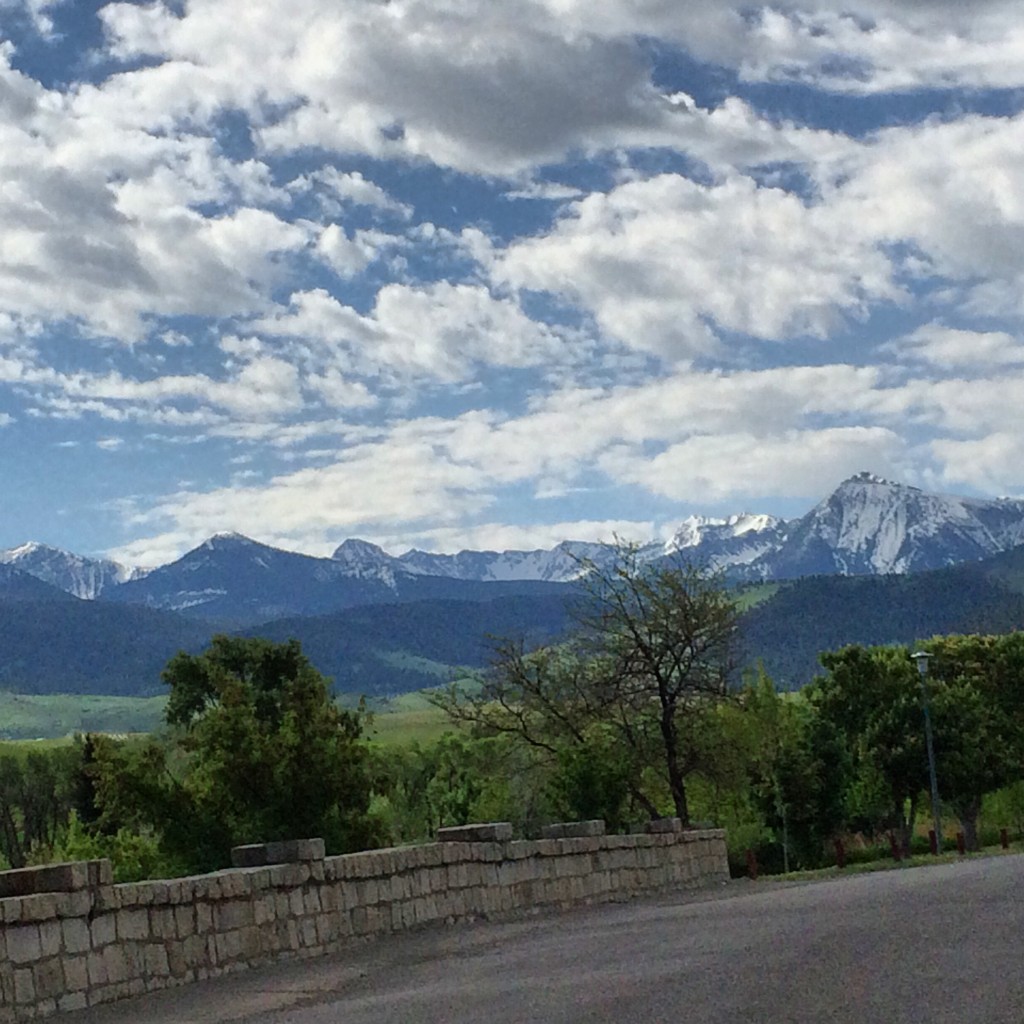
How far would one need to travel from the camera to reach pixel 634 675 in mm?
47125

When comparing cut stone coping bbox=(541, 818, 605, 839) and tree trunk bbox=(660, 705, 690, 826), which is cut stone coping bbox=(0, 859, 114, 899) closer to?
cut stone coping bbox=(541, 818, 605, 839)

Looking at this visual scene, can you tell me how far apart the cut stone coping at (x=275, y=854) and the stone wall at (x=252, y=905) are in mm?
18

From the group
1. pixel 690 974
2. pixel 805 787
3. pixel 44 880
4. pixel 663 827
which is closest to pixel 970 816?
pixel 805 787

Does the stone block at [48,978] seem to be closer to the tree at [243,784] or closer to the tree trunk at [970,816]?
the tree at [243,784]

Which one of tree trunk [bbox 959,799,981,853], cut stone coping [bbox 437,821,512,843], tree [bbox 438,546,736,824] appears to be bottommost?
tree trunk [bbox 959,799,981,853]

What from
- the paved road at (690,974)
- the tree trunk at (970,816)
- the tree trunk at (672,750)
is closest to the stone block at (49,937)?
the paved road at (690,974)

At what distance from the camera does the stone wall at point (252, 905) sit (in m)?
13.5

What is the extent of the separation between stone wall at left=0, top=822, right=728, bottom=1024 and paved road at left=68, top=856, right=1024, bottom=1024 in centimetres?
32

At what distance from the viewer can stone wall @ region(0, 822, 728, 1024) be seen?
44.2 ft

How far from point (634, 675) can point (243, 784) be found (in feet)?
39.8

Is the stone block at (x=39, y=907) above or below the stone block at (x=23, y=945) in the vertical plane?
above

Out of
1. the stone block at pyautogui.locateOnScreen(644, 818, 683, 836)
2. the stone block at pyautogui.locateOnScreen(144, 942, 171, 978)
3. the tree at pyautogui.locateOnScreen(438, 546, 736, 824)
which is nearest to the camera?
the stone block at pyautogui.locateOnScreen(144, 942, 171, 978)

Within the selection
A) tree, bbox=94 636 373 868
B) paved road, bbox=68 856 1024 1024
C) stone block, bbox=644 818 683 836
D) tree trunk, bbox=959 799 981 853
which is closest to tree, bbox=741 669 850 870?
tree trunk, bbox=959 799 981 853

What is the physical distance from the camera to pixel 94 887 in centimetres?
1413
